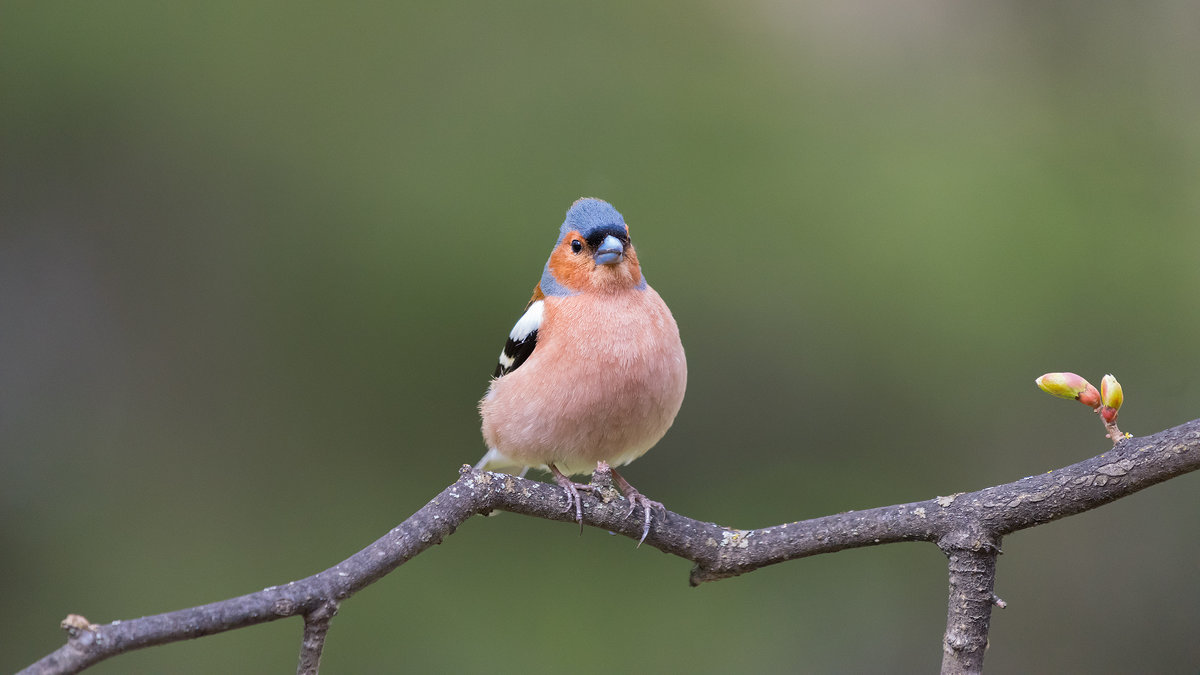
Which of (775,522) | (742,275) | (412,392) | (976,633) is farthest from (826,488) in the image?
(976,633)

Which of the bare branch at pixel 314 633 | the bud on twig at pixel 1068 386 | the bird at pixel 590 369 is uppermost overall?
the bird at pixel 590 369

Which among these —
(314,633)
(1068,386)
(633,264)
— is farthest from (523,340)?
(1068,386)

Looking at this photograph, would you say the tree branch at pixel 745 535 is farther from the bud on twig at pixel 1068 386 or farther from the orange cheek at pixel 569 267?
the orange cheek at pixel 569 267

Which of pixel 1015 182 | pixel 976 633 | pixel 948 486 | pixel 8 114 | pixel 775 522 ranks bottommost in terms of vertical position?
pixel 976 633

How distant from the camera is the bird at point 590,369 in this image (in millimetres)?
2701

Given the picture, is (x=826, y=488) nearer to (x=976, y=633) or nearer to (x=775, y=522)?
(x=775, y=522)

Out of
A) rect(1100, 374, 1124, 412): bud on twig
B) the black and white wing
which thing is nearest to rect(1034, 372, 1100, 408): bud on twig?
rect(1100, 374, 1124, 412): bud on twig

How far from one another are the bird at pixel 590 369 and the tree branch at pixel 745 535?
27 centimetres

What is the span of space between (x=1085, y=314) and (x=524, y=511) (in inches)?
117

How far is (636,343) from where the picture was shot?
2.75 m

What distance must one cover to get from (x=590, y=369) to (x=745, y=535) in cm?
66

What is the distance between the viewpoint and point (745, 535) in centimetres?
229

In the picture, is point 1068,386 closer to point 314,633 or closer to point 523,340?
point 314,633

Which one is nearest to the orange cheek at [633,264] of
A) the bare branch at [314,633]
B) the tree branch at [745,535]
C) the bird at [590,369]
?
the bird at [590,369]
